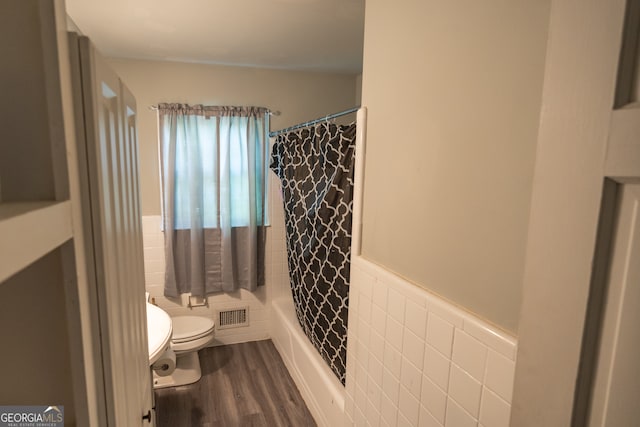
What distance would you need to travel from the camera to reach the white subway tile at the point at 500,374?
846 millimetres

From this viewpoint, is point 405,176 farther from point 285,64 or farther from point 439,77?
point 285,64

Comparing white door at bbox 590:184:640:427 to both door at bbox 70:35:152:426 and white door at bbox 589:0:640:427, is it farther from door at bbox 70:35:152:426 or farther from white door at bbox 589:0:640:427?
door at bbox 70:35:152:426

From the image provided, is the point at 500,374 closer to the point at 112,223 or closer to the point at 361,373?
the point at 361,373

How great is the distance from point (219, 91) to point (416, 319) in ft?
8.04

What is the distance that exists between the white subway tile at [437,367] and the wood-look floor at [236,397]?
4.80ft

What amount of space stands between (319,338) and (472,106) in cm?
181

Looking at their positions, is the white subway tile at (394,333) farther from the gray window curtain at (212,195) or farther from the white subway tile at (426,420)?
the gray window curtain at (212,195)

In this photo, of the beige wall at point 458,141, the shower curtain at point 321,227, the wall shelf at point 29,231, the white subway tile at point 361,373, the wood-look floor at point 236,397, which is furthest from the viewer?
the wood-look floor at point 236,397

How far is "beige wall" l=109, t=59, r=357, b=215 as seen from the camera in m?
2.75

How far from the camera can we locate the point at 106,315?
0.63m

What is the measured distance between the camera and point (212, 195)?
115 inches

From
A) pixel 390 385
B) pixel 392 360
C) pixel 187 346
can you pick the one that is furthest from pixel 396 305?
pixel 187 346

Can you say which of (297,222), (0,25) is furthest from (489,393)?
(297,222)

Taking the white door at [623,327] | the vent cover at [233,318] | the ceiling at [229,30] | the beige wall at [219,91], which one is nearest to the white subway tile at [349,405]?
the white door at [623,327]
